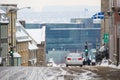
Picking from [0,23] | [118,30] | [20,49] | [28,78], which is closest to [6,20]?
[0,23]

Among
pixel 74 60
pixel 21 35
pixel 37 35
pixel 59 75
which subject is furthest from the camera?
pixel 37 35

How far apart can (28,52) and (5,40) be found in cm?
2516

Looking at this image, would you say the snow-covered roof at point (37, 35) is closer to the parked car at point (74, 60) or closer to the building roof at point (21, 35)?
the building roof at point (21, 35)

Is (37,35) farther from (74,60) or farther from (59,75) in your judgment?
(59,75)

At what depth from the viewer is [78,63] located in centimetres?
5000

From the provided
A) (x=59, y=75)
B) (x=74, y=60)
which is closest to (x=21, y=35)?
(x=74, y=60)

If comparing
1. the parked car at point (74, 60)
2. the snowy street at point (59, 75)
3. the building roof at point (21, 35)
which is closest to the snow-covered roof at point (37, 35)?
the building roof at point (21, 35)

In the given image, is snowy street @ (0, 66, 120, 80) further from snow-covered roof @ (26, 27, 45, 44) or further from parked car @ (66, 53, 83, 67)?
snow-covered roof @ (26, 27, 45, 44)

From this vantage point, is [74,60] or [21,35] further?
[21,35]

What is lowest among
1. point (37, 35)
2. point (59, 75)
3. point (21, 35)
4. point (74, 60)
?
point (74, 60)

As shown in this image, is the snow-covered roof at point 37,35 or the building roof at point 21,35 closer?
the building roof at point 21,35

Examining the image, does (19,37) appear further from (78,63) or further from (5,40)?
(78,63)

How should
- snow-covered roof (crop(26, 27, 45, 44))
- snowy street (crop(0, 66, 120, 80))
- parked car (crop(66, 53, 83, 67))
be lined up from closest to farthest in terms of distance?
snowy street (crop(0, 66, 120, 80)), parked car (crop(66, 53, 83, 67)), snow-covered roof (crop(26, 27, 45, 44))

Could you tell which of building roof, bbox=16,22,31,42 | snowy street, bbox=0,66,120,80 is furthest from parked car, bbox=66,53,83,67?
building roof, bbox=16,22,31,42
